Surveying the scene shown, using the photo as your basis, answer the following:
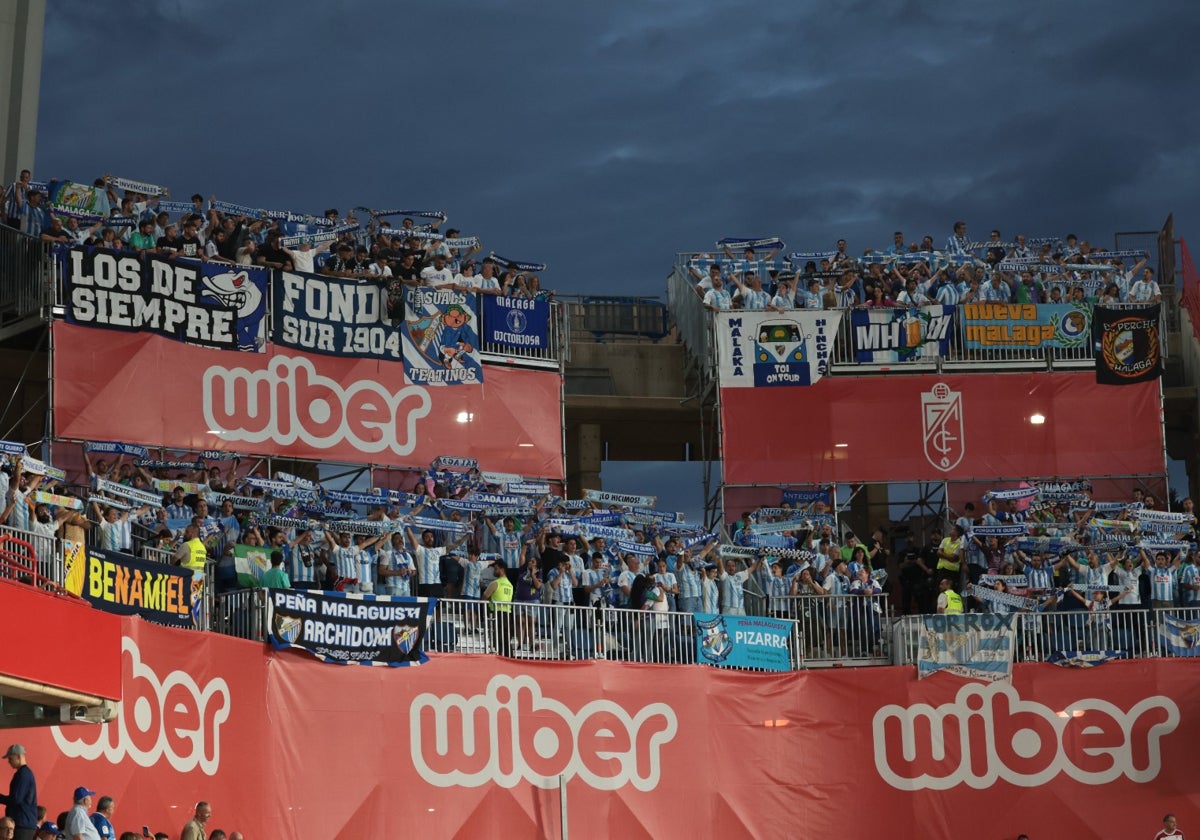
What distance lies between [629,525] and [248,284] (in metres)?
7.69

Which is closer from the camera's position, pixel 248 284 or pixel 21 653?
pixel 21 653

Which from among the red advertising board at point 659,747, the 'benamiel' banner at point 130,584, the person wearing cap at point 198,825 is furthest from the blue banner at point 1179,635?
the person wearing cap at point 198,825

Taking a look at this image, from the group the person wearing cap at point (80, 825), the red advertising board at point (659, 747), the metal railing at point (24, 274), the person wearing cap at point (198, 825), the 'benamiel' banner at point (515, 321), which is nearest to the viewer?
the person wearing cap at point (80, 825)

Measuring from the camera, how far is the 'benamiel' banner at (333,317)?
35.0 metres

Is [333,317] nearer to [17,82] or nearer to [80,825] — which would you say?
[17,82]

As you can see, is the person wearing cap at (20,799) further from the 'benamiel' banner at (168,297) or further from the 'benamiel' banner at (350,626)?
the 'benamiel' banner at (168,297)

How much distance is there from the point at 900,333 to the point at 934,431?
2.05 m

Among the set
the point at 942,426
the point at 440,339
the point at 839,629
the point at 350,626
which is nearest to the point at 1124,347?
the point at 942,426

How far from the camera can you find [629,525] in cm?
3459

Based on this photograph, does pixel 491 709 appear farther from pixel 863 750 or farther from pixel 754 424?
pixel 754 424

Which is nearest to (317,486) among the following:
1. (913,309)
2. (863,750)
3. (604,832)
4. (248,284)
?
(248,284)

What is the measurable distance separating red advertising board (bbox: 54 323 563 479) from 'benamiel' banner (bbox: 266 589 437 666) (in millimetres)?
6506

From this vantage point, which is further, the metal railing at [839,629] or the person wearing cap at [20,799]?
the metal railing at [839,629]

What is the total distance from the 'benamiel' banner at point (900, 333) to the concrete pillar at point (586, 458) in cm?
680
